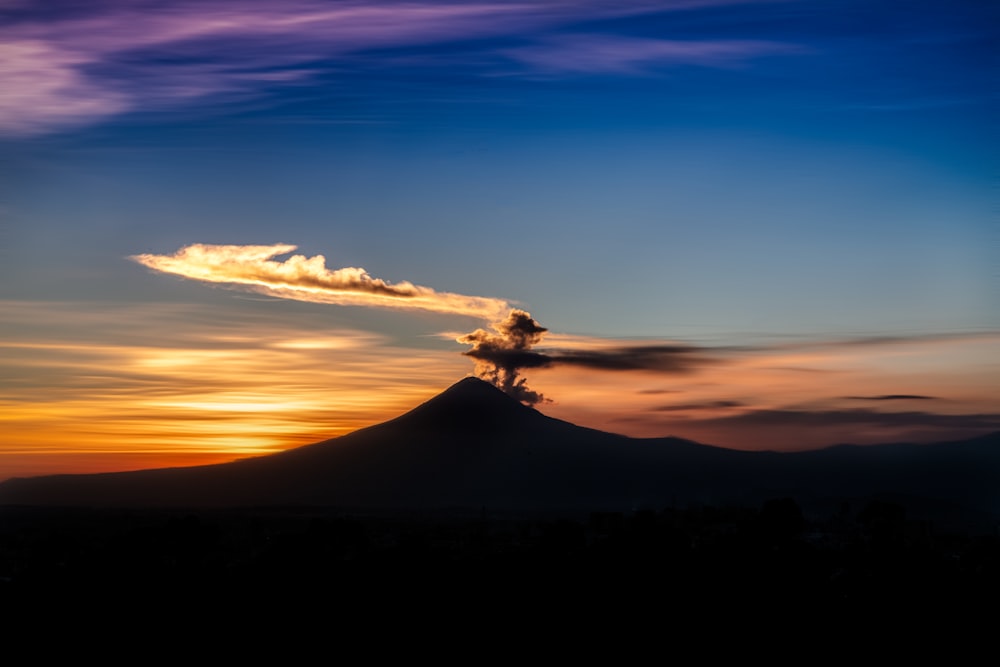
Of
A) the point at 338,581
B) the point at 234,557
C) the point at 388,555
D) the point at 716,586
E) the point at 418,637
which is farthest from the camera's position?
the point at 234,557

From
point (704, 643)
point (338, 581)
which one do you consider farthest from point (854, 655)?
point (338, 581)

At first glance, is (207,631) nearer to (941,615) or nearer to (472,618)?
(472,618)

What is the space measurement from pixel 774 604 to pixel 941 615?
1148 cm

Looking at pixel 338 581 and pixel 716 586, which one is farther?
pixel 338 581

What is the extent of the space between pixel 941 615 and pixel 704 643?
21298mm

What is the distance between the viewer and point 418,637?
7812cm

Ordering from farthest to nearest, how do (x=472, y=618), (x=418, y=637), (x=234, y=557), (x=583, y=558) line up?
1. (x=234, y=557)
2. (x=583, y=558)
3. (x=472, y=618)
4. (x=418, y=637)

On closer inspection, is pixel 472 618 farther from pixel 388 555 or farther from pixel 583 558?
pixel 388 555

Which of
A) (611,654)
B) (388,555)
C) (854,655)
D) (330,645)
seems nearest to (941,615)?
(854,655)

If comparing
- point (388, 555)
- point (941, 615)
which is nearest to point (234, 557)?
point (388, 555)

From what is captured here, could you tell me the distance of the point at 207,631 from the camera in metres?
81.3

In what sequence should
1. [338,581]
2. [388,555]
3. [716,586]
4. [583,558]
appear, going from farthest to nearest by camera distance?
[388,555] → [583,558] → [338,581] → [716,586]

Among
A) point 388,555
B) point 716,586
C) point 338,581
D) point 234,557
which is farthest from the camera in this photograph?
point 234,557

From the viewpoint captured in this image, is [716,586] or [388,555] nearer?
[716,586]
